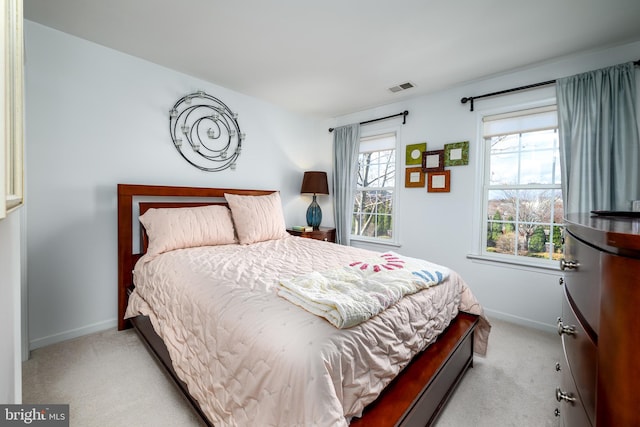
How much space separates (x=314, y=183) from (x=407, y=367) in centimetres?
280

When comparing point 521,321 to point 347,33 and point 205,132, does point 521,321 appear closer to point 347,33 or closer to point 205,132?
point 347,33

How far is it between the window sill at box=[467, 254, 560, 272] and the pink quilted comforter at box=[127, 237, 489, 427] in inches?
44.0

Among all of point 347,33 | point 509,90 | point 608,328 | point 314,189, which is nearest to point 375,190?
point 314,189

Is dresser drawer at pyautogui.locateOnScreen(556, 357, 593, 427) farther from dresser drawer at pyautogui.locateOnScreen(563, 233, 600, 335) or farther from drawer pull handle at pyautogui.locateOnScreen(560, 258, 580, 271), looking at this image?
drawer pull handle at pyautogui.locateOnScreen(560, 258, 580, 271)

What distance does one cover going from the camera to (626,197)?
209cm

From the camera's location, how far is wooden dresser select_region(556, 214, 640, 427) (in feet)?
1.58

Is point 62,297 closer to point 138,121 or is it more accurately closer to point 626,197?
point 138,121

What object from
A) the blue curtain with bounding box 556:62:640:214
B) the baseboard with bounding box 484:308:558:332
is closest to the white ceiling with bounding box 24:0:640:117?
the blue curtain with bounding box 556:62:640:214

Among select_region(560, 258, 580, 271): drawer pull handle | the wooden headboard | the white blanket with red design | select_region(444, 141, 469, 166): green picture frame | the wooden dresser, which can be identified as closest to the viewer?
the wooden dresser

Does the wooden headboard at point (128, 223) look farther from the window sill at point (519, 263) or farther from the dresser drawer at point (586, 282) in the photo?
the window sill at point (519, 263)

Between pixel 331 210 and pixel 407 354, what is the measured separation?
9.83 ft

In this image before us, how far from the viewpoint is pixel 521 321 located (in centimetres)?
262

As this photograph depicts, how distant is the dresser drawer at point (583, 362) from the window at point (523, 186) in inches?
83.6

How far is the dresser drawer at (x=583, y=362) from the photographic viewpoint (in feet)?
2.10
